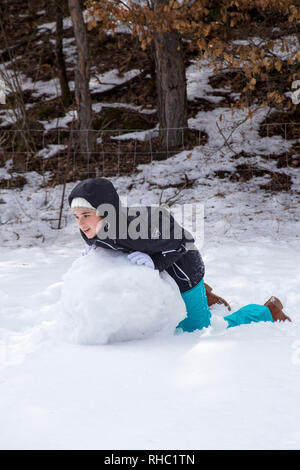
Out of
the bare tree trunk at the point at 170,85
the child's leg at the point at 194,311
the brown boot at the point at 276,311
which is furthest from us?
the bare tree trunk at the point at 170,85

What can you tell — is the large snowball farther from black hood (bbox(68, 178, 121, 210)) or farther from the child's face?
black hood (bbox(68, 178, 121, 210))

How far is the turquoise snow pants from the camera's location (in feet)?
10.4

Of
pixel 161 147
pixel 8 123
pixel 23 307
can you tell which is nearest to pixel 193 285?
pixel 23 307

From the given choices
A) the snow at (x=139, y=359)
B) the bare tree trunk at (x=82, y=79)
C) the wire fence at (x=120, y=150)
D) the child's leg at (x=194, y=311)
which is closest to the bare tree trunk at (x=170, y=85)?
the wire fence at (x=120, y=150)

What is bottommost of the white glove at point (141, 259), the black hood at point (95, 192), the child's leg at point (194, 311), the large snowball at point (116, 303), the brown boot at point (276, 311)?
the brown boot at point (276, 311)

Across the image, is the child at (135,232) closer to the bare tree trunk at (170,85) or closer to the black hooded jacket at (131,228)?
the black hooded jacket at (131,228)

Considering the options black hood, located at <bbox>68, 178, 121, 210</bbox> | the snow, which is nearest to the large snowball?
the snow

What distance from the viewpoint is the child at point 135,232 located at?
290 centimetres

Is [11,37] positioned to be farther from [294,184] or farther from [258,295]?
[258,295]

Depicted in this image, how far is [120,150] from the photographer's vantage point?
29.5ft

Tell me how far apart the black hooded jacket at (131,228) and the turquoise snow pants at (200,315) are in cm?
27

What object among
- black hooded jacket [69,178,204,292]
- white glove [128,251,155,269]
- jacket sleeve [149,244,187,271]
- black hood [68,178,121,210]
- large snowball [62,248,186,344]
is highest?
black hood [68,178,121,210]

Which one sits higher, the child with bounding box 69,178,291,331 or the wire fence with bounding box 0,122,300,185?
the child with bounding box 69,178,291,331

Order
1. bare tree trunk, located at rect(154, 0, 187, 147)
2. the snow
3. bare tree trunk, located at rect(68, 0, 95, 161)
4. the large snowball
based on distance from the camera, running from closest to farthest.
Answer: the snow
the large snowball
bare tree trunk, located at rect(68, 0, 95, 161)
bare tree trunk, located at rect(154, 0, 187, 147)
